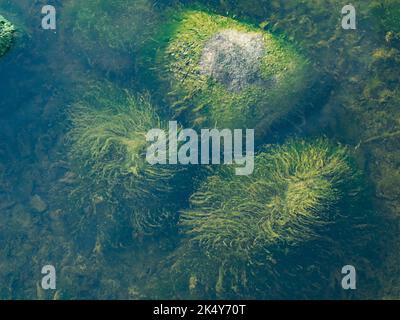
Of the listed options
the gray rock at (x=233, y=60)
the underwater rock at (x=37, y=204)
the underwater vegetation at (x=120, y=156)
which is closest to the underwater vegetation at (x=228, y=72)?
the gray rock at (x=233, y=60)

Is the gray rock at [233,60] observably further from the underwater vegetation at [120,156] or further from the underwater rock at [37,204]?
the underwater rock at [37,204]

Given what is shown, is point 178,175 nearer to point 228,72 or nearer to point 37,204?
point 228,72

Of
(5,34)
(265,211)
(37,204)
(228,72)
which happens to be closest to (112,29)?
(5,34)

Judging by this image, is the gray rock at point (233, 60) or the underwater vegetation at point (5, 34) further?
the underwater vegetation at point (5, 34)

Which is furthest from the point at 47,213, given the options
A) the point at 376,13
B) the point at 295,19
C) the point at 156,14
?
the point at 376,13

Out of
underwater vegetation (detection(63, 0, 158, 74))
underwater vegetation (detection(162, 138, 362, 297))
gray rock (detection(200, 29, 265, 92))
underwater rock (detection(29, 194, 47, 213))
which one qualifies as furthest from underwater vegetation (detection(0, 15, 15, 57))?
underwater vegetation (detection(162, 138, 362, 297))

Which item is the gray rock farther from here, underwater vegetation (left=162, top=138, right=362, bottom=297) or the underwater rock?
the underwater rock
